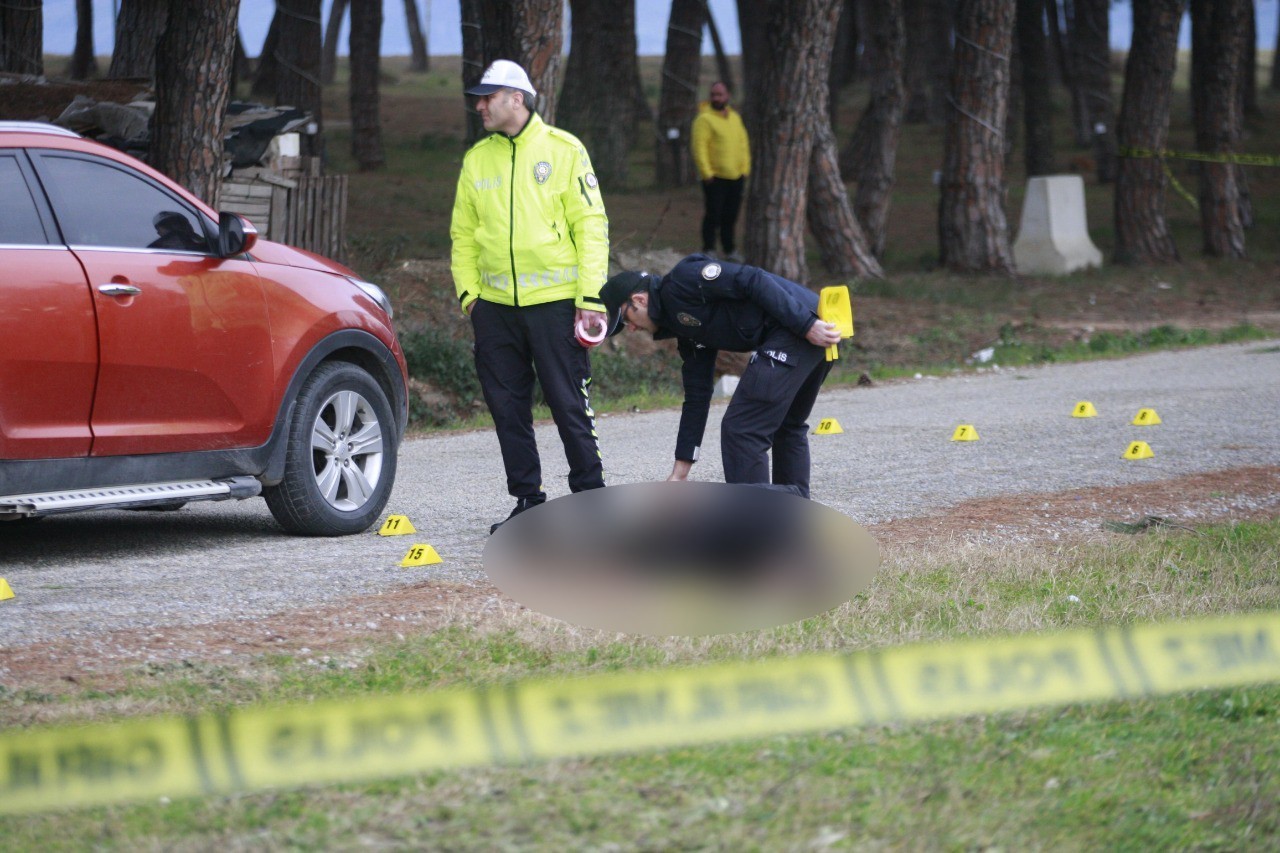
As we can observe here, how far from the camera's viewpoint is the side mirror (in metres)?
6.46

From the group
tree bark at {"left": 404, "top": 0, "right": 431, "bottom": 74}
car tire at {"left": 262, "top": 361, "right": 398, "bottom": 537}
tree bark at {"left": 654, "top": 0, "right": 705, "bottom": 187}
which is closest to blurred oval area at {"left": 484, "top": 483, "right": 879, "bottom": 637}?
car tire at {"left": 262, "top": 361, "right": 398, "bottom": 537}

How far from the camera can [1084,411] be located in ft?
36.5

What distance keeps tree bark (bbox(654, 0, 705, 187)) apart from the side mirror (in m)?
22.6

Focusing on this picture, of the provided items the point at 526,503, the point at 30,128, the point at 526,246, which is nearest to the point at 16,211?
the point at 30,128

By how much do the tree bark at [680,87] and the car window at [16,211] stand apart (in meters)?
23.2

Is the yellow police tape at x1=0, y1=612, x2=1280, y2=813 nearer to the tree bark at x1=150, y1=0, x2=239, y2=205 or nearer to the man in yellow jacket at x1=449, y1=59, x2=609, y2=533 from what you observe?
the man in yellow jacket at x1=449, y1=59, x2=609, y2=533

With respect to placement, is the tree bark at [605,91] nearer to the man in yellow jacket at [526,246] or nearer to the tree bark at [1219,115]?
the tree bark at [1219,115]

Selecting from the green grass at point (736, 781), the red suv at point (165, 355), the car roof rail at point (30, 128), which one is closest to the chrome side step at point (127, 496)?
the red suv at point (165, 355)

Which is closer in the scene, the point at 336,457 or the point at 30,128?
the point at 30,128

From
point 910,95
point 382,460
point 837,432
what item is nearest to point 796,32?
point 837,432

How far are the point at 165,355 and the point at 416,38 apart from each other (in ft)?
187

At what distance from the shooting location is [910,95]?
42094mm

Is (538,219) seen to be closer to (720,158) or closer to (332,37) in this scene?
(720,158)

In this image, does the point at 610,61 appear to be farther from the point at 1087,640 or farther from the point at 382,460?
the point at 1087,640
